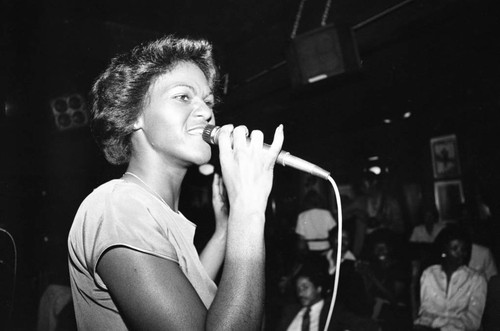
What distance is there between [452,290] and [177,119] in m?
3.82

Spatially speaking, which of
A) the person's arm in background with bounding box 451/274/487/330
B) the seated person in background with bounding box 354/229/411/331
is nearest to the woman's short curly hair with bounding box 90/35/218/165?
the person's arm in background with bounding box 451/274/487/330

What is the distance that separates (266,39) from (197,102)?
17.6 ft

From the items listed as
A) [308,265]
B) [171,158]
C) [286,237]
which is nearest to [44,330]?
[308,265]

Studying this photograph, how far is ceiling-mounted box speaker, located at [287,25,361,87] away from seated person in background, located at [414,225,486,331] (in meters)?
2.20

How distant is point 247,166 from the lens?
3.45 ft

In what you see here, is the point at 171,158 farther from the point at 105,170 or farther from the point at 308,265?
the point at 105,170

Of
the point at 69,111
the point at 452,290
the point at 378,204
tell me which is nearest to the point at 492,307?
the point at 452,290

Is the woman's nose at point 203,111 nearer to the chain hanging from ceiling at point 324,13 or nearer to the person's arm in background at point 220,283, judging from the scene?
the person's arm in background at point 220,283

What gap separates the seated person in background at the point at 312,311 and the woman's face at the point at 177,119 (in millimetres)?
2664

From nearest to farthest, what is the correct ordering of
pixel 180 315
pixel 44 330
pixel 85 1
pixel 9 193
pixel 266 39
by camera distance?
pixel 180 315 → pixel 9 193 → pixel 44 330 → pixel 85 1 → pixel 266 39

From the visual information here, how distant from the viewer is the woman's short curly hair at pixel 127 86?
4.53ft

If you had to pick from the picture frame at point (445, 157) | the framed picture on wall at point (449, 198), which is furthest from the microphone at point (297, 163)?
the picture frame at point (445, 157)

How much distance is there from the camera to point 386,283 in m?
5.13

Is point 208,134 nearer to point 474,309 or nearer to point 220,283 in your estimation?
point 220,283
